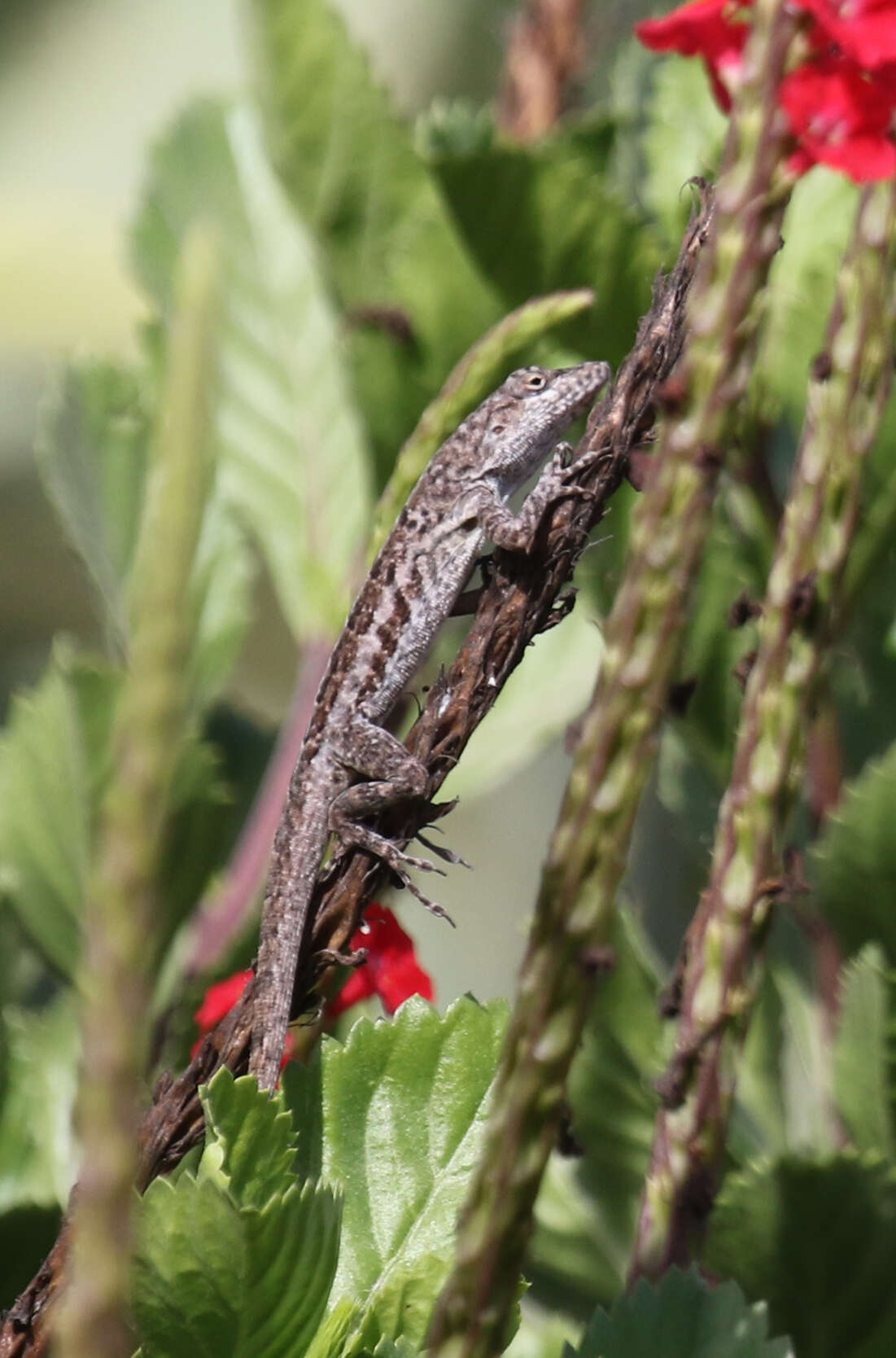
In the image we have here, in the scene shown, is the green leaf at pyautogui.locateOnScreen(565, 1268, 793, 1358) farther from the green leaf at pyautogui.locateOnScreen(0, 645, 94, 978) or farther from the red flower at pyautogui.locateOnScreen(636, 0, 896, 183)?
the green leaf at pyautogui.locateOnScreen(0, 645, 94, 978)

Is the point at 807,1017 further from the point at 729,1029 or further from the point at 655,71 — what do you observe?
the point at 655,71

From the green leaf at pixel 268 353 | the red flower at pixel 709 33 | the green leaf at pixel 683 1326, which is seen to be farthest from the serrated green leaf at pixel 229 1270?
the green leaf at pixel 268 353

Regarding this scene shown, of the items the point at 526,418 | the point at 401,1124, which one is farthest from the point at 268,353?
the point at 401,1124

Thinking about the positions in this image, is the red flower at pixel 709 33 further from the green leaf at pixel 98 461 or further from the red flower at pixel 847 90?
the green leaf at pixel 98 461

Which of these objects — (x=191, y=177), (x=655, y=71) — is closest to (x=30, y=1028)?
(x=191, y=177)

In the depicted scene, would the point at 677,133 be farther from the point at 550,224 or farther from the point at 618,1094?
the point at 618,1094
